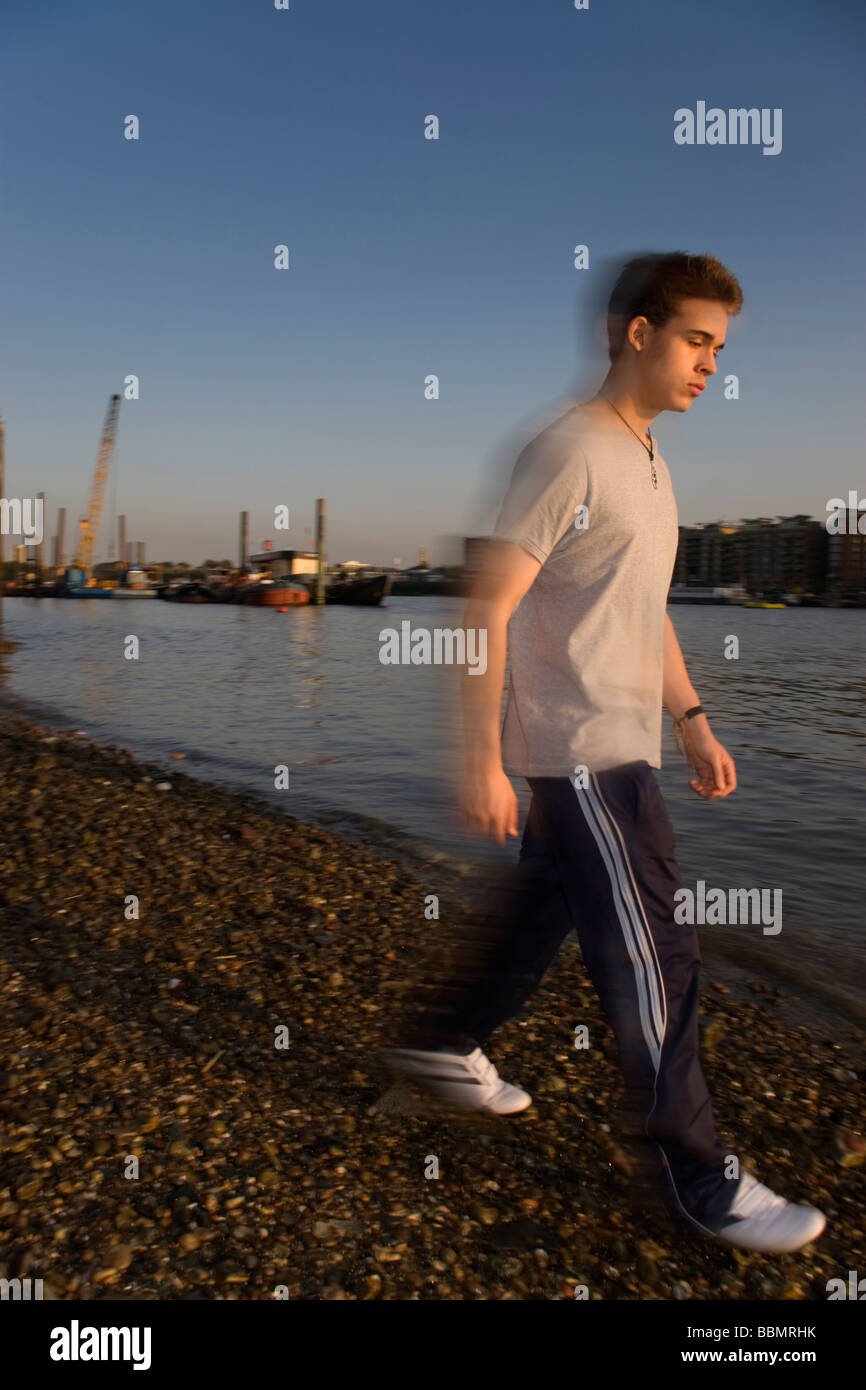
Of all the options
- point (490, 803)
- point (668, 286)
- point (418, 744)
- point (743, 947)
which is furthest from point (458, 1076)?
point (418, 744)

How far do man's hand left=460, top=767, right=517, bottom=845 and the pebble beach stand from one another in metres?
1.03

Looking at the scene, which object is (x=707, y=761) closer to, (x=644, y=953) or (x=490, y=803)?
(x=644, y=953)

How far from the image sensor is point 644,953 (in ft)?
6.68

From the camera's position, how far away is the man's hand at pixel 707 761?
247cm

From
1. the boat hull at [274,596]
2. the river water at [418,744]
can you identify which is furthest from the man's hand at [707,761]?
the boat hull at [274,596]

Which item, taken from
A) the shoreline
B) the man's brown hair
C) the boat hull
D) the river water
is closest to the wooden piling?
the boat hull

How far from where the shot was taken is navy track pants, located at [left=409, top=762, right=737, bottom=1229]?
2.03 metres

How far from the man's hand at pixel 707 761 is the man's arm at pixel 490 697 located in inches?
29.4

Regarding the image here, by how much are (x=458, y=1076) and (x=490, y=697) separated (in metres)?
1.21

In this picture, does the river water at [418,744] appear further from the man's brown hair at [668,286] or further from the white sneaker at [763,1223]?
the white sneaker at [763,1223]

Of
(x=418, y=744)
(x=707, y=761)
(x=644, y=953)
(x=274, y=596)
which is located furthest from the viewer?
(x=274, y=596)

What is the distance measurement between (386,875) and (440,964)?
9.89ft

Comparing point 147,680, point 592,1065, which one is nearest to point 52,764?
point 592,1065
